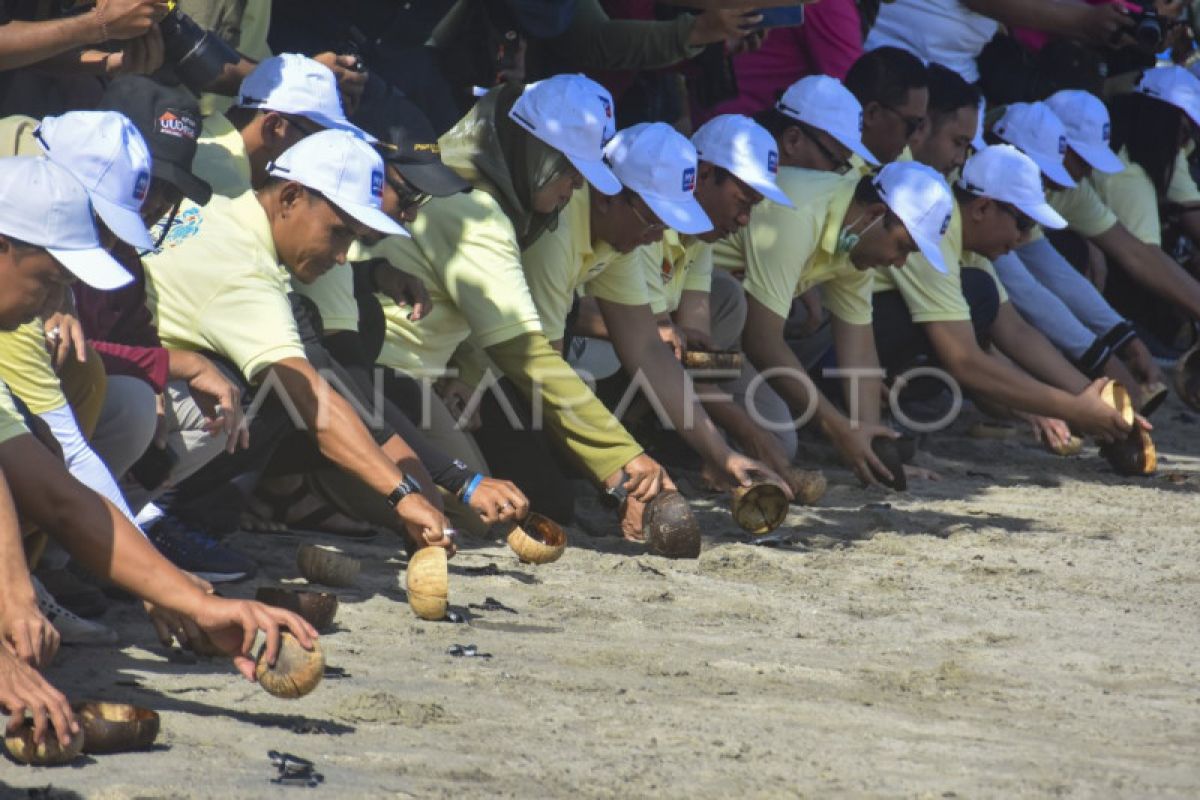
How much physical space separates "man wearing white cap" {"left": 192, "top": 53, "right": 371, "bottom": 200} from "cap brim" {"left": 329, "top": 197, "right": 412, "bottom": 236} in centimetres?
48

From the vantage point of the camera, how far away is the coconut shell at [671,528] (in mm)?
5918

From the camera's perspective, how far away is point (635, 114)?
24.3 ft

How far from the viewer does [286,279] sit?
532 cm

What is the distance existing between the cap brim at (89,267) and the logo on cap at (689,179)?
8.91 ft

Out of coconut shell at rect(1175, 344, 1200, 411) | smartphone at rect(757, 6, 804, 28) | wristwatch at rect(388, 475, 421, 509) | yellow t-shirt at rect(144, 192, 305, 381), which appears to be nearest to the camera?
wristwatch at rect(388, 475, 421, 509)

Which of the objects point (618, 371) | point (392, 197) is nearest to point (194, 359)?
point (392, 197)

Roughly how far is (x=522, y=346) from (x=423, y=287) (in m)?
0.35

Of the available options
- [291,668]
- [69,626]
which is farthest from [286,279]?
[291,668]

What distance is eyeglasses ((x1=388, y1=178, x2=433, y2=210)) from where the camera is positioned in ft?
18.8

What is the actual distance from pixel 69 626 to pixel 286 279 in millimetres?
1242

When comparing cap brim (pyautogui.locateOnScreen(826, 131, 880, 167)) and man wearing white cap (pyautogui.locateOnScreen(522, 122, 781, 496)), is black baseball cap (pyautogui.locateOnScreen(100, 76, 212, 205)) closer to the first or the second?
man wearing white cap (pyautogui.locateOnScreen(522, 122, 781, 496))

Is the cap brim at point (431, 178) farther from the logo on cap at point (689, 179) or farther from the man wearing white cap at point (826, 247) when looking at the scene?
the man wearing white cap at point (826, 247)

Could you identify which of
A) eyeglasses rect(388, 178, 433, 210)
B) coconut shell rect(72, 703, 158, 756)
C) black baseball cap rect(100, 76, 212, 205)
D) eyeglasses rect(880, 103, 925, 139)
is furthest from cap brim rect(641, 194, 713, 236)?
coconut shell rect(72, 703, 158, 756)

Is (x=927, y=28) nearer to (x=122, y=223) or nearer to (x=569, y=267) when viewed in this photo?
(x=569, y=267)
